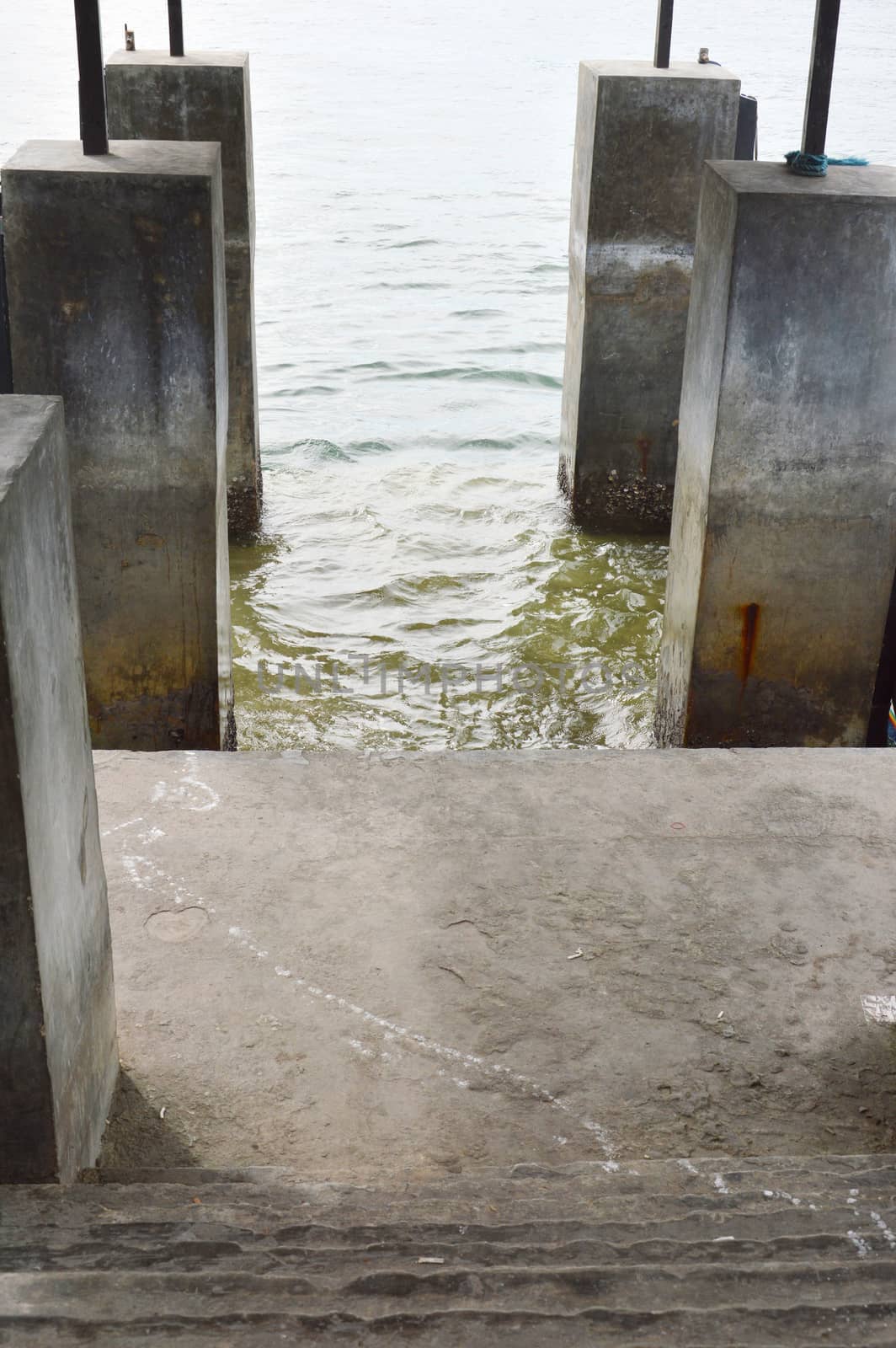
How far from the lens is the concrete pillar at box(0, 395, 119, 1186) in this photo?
2869 millimetres

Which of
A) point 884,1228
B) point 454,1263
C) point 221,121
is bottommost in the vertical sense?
point 884,1228

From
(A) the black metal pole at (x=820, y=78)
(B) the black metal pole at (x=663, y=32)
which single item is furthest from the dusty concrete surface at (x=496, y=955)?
(B) the black metal pole at (x=663, y=32)

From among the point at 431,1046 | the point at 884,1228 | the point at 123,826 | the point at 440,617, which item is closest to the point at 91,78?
the point at 123,826

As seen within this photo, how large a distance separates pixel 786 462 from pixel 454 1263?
4.01m

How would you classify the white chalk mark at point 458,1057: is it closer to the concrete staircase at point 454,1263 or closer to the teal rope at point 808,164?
the concrete staircase at point 454,1263

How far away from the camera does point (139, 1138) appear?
12.2ft

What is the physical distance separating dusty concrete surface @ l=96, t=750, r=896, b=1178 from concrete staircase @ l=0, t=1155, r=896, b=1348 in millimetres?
424

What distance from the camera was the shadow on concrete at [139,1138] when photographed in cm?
366

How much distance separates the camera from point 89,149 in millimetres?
5812

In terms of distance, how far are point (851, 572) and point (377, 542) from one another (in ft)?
14.8

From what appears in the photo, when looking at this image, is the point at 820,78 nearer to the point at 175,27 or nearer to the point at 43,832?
the point at 175,27

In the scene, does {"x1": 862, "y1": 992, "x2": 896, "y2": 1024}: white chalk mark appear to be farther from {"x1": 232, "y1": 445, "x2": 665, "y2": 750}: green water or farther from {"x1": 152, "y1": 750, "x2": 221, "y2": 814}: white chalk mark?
{"x1": 232, "y1": 445, "x2": 665, "y2": 750}: green water

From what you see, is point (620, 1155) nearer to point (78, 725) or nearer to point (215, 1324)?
point (215, 1324)

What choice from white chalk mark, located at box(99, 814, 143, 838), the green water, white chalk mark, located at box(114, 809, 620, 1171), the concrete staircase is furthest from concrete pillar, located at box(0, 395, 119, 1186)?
the green water
